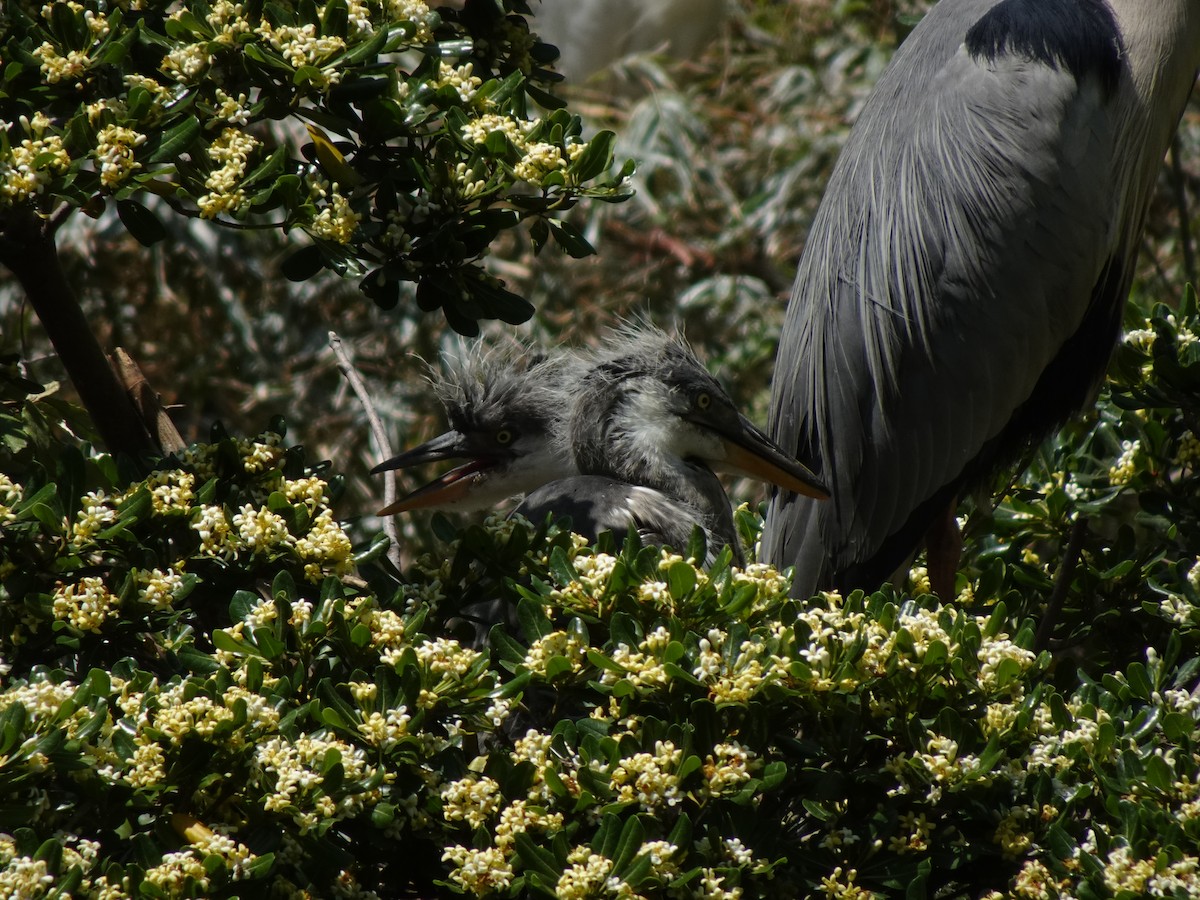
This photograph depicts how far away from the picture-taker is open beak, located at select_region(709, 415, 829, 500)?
2.49 m

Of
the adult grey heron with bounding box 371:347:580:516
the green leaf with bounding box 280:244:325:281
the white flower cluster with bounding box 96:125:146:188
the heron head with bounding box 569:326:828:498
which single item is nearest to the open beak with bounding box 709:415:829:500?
the heron head with bounding box 569:326:828:498

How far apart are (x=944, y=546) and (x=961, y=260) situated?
1.89ft

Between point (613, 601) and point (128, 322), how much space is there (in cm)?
404

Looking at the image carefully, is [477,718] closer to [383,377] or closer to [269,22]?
[269,22]

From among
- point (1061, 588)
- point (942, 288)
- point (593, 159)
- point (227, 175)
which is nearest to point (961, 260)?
point (942, 288)

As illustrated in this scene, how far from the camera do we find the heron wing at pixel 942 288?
8.52 ft

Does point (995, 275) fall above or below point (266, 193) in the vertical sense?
below

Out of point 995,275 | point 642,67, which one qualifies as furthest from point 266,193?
point 642,67

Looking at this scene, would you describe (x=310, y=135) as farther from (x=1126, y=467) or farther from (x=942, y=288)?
(x=942, y=288)

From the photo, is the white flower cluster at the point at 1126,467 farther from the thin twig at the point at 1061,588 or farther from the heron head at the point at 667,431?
the heron head at the point at 667,431

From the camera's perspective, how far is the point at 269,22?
1.53 meters

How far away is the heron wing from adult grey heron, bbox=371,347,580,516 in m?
0.50

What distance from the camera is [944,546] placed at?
8.77 ft

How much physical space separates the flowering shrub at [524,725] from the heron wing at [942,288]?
3.77 ft
